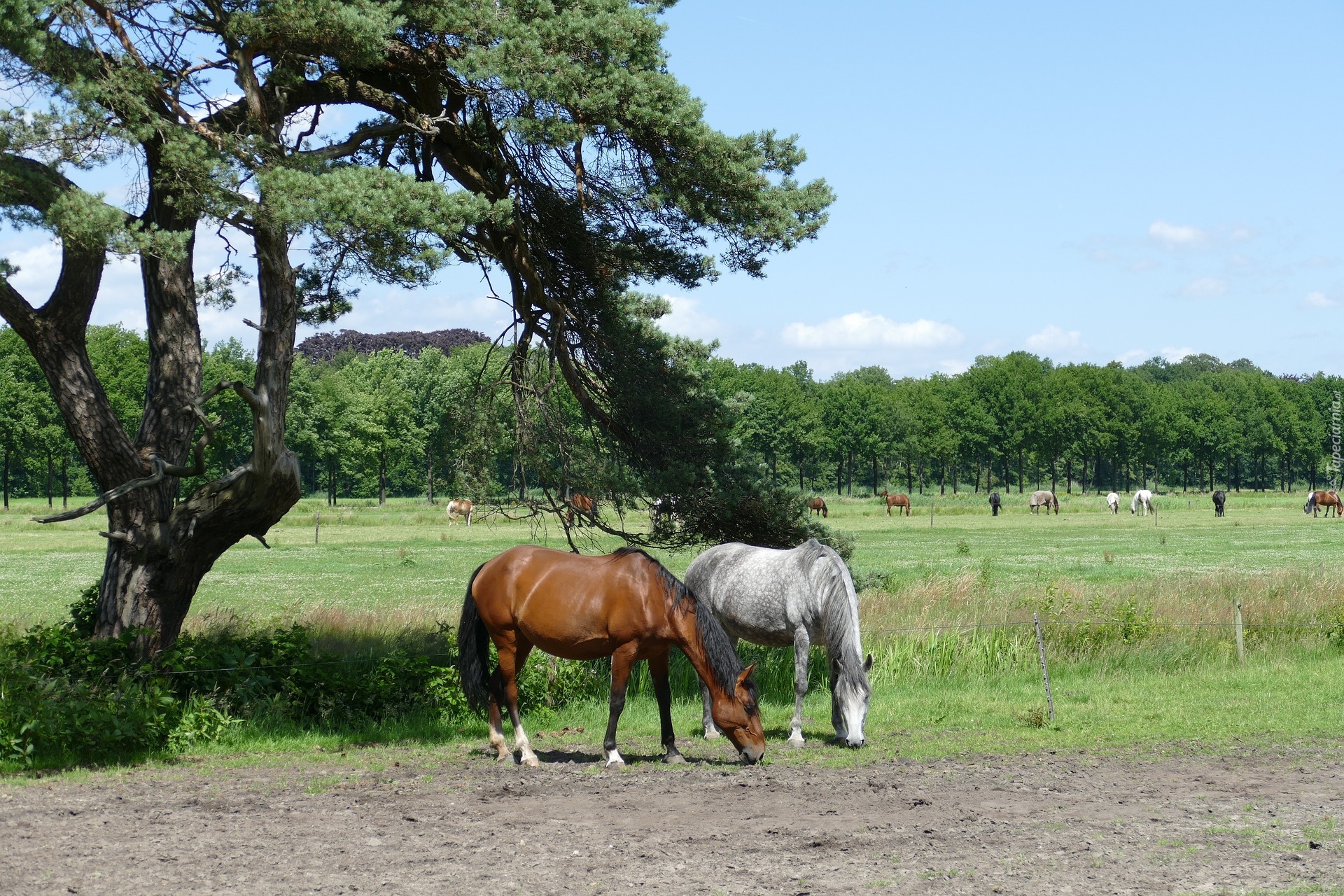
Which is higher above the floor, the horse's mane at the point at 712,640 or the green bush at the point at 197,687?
the horse's mane at the point at 712,640

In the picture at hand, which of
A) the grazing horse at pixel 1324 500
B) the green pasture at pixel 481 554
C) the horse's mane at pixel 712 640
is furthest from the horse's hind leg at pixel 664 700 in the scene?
the grazing horse at pixel 1324 500

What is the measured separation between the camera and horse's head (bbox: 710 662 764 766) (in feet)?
33.4

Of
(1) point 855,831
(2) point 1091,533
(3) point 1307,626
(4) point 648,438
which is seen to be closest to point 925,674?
(4) point 648,438

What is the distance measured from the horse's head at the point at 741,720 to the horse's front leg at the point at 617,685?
2.79 feet

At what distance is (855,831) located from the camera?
791 cm

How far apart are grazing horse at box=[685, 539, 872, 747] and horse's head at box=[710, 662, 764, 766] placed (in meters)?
1.14

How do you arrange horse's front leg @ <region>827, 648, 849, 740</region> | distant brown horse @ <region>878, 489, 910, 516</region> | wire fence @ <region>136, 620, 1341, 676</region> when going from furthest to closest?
distant brown horse @ <region>878, 489, 910, 516</region> < wire fence @ <region>136, 620, 1341, 676</region> < horse's front leg @ <region>827, 648, 849, 740</region>

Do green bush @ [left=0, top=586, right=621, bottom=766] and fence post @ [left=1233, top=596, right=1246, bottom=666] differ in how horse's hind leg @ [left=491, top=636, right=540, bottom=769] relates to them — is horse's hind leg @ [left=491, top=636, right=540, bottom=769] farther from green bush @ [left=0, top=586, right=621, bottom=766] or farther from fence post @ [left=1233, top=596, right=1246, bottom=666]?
fence post @ [left=1233, top=596, right=1246, bottom=666]

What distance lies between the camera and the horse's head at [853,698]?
1100cm

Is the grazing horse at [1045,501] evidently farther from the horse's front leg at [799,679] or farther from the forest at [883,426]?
the horse's front leg at [799,679]

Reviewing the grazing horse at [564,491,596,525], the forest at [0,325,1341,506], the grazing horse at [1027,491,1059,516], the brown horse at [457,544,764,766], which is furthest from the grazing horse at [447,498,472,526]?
the brown horse at [457,544,764,766]

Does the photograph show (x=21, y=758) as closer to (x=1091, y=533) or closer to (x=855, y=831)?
(x=855, y=831)

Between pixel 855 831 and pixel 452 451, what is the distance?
793 cm

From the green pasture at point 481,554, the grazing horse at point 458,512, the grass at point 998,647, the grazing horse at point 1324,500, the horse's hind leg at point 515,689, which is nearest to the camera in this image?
the horse's hind leg at point 515,689
